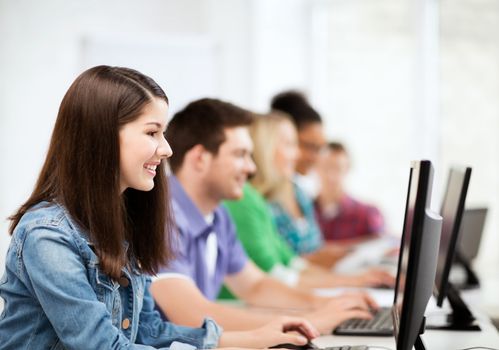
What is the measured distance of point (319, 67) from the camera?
17.8ft

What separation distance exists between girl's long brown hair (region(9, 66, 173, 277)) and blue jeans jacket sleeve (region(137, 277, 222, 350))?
0.28 meters

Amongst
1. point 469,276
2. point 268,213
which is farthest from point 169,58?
point 469,276

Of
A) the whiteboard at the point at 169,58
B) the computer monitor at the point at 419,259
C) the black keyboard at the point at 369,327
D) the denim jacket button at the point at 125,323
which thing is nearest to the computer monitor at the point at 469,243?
the black keyboard at the point at 369,327

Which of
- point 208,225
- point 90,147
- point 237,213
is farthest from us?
point 237,213

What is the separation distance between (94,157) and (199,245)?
983mm

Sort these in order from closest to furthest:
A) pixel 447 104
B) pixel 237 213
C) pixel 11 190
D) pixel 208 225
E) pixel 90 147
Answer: pixel 90 147 → pixel 208 225 → pixel 237 213 → pixel 11 190 → pixel 447 104

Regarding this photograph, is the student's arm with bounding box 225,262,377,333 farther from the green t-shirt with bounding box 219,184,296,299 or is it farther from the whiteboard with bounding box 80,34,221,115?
the whiteboard with bounding box 80,34,221,115

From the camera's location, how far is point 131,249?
157cm

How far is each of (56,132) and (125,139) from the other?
13 centimetres

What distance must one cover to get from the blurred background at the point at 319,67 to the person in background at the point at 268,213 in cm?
112

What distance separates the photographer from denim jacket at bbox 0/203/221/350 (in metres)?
1.28

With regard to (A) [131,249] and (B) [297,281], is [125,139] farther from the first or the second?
(B) [297,281]

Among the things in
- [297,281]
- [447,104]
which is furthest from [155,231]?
[447,104]

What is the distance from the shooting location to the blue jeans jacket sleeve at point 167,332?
1.64 meters
